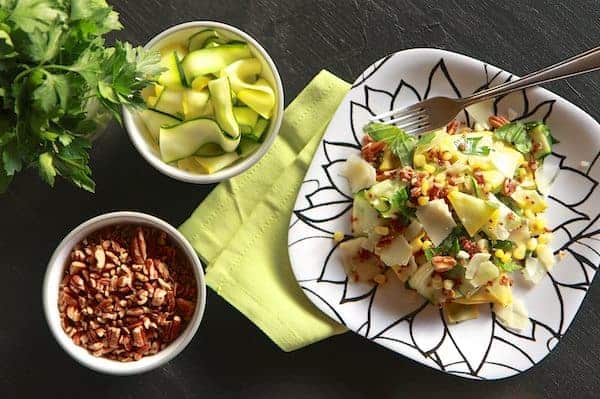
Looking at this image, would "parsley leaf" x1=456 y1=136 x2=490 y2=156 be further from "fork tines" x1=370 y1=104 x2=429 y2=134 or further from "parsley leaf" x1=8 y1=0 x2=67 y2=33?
"parsley leaf" x1=8 y1=0 x2=67 y2=33

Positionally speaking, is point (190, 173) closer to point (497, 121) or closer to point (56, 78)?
point (56, 78)

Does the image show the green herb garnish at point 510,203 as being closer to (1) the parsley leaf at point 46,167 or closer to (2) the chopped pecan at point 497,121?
(2) the chopped pecan at point 497,121

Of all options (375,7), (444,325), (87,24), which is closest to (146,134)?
(87,24)

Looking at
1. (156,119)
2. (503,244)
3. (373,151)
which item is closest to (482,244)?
(503,244)

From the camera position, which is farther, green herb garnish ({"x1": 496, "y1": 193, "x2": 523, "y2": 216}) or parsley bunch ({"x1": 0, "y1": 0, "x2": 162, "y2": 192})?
green herb garnish ({"x1": 496, "y1": 193, "x2": 523, "y2": 216})

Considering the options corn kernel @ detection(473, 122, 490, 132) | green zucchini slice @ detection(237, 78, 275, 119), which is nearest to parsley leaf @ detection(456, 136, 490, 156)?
corn kernel @ detection(473, 122, 490, 132)

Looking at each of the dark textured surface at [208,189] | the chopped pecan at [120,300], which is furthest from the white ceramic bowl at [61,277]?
the dark textured surface at [208,189]
